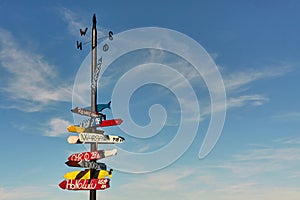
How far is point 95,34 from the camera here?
30.8 meters

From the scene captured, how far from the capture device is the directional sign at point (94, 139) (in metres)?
27.6

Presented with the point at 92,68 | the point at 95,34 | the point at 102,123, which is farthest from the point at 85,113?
the point at 95,34

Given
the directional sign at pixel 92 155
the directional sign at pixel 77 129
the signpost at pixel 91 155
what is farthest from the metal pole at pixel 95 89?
the directional sign at pixel 77 129

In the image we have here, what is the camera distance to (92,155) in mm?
27922

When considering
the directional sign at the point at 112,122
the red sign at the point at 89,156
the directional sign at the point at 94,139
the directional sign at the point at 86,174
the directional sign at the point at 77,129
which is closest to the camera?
the directional sign at the point at 77,129

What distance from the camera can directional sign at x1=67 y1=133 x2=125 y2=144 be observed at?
90.6ft

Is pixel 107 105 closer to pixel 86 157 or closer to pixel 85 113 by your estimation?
pixel 85 113

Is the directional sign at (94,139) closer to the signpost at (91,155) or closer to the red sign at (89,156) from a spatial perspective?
the signpost at (91,155)

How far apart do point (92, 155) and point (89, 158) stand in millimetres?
258

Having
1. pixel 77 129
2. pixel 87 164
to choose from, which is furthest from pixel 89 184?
pixel 77 129

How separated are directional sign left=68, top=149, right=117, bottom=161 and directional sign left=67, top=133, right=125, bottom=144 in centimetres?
72

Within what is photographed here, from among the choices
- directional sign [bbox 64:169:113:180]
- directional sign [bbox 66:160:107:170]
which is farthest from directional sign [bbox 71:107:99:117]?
directional sign [bbox 64:169:113:180]

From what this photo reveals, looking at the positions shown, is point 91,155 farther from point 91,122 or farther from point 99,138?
point 91,122

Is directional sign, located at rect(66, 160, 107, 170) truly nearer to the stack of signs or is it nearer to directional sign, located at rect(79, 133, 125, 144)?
the stack of signs
